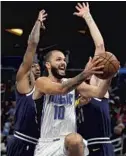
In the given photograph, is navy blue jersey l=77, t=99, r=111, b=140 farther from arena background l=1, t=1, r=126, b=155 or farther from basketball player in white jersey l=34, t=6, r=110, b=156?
arena background l=1, t=1, r=126, b=155

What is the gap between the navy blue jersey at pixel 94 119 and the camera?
7.64m

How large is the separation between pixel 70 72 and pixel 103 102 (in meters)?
8.78

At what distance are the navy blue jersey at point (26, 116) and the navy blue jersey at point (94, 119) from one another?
24.7 inches

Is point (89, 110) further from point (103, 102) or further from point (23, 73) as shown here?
point (23, 73)

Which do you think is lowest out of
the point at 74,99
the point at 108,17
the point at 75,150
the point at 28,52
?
the point at 75,150

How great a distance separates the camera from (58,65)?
6961 millimetres

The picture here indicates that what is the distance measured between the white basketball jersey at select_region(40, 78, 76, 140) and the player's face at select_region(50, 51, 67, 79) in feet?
0.89

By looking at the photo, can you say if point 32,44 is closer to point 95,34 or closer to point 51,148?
point 95,34

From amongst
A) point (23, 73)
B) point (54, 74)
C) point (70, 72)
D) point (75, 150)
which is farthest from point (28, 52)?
point (70, 72)

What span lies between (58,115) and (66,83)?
680mm

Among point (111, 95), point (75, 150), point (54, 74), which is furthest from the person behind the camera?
point (111, 95)

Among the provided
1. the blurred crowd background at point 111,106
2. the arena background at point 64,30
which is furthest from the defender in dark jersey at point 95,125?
the arena background at point 64,30

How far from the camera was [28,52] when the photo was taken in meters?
7.66

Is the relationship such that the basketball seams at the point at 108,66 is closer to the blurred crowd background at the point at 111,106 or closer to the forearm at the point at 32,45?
the forearm at the point at 32,45
